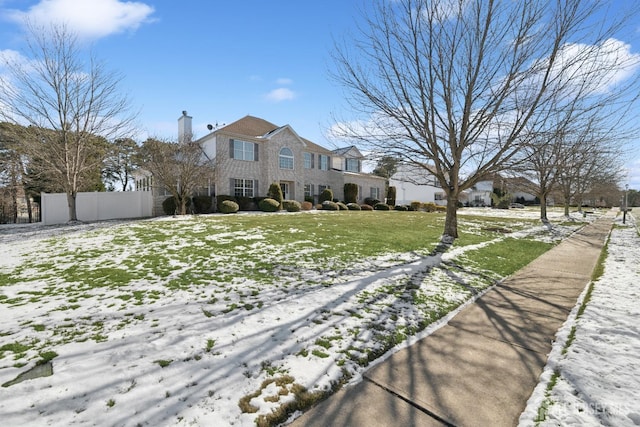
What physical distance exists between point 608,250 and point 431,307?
379 inches

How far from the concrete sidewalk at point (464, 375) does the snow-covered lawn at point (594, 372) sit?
134 mm

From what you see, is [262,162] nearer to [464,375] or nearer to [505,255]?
[505,255]

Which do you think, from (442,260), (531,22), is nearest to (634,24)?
(531,22)

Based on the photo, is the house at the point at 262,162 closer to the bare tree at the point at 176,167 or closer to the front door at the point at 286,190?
the front door at the point at 286,190

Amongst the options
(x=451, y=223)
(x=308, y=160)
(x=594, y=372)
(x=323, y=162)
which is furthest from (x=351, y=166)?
(x=594, y=372)

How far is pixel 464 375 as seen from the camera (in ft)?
9.43

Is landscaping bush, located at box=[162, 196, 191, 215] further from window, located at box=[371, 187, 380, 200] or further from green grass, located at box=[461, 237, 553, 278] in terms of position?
window, located at box=[371, 187, 380, 200]

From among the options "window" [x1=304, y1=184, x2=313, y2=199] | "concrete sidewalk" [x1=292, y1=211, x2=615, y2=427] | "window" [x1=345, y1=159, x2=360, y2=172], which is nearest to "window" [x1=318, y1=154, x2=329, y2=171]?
"window" [x1=304, y1=184, x2=313, y2=199]

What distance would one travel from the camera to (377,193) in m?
34.9

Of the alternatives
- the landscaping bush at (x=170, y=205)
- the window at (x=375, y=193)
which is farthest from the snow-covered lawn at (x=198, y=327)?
the window at (x=375, y=193)

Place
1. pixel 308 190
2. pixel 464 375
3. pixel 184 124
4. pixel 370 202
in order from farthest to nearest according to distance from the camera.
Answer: pixel 370 202, pixel 308 190, pixel 184 124, pixel 464 375

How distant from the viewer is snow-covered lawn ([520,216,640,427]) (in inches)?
93.5

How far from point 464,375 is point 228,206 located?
782 inches

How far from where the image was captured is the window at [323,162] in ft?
96.5
